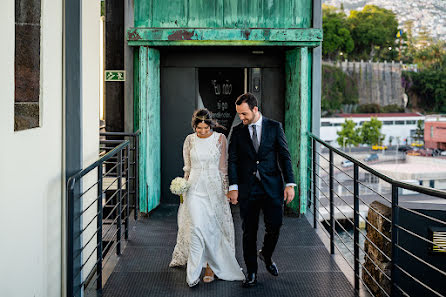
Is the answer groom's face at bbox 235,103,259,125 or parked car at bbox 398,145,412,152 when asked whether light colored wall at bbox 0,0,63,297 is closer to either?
groom's face at bbox 235,103,259,125

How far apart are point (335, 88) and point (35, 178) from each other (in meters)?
93.3

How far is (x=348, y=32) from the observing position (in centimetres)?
8944

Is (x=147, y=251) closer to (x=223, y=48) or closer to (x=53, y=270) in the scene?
(x=53, y=270)

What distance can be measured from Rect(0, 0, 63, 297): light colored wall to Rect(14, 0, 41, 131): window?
0.07 metres

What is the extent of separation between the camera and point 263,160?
400 centimetres

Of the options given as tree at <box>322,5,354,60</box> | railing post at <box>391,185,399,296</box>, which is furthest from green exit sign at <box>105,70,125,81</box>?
tree at <box>322,5,354,60</box>

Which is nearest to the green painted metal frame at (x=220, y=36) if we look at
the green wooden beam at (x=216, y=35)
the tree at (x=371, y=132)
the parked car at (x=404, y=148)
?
the green wooden beam at (x=216, y=35)

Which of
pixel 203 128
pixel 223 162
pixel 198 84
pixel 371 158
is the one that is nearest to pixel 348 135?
pixel 371 158

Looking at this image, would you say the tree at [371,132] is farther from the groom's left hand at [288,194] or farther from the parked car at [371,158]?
the groom's left hand at [288,194]

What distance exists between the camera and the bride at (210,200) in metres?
4.25

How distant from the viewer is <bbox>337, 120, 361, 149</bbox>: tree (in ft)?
264

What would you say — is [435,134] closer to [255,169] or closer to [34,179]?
[255,169]

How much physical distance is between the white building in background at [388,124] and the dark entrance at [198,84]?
80.9 m

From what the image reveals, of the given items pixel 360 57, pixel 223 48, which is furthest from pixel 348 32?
pixel 223 48
